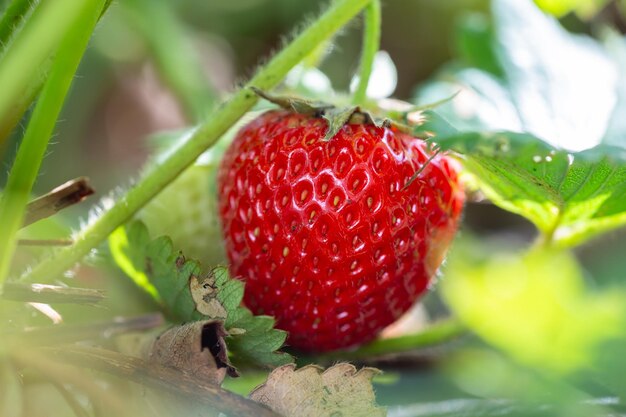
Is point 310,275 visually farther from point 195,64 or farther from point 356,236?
point 195,64

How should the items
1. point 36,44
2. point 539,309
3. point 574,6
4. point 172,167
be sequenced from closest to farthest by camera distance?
point 36,44
point 172,167
point 539,309
point 574,6

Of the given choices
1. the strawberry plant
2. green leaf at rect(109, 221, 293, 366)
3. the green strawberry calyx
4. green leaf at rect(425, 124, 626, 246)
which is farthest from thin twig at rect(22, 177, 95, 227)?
green leaf at rect(425, 124, 626, 246)

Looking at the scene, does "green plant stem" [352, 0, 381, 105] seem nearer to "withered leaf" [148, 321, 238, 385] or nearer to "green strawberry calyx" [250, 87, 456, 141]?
"green strawberry calyx" [250, 87, 456, 141]

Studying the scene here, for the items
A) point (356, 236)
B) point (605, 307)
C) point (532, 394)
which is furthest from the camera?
point (605, 307)

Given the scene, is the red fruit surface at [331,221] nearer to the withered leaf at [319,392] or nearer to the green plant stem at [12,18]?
the withered leaf at [319,392]

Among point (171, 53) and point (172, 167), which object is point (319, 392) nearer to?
point (172, 167)

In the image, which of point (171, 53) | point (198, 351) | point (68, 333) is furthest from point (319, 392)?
point (171, 53)

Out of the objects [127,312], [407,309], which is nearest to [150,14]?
[127,312]
